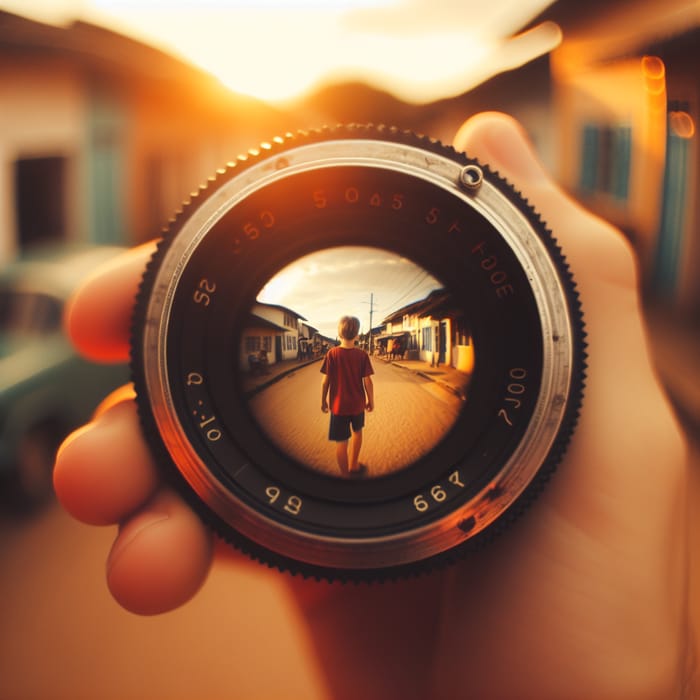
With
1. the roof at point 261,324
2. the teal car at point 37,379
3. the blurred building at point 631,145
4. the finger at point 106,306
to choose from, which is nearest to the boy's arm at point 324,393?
the roof at point 261,324

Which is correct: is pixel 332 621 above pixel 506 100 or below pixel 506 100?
below

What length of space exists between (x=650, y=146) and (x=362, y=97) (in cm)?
1506

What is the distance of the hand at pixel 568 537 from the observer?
1.15m

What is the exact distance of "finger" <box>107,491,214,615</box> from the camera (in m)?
1.15

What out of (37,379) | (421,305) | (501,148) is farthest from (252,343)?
(37,379)

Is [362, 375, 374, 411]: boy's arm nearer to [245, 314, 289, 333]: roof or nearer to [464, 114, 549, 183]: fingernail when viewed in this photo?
Result: [245, 314, 289, 333]: roof

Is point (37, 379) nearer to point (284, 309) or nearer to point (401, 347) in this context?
point (284, 309)

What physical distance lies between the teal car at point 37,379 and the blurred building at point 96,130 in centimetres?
225

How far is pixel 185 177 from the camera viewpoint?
10.3 m

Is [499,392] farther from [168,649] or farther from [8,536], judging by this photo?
[8,536]

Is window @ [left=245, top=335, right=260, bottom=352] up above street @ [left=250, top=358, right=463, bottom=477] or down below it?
above

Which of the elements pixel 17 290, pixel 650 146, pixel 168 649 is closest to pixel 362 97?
pixel 650 146

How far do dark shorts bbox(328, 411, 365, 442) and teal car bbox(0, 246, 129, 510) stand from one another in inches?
101

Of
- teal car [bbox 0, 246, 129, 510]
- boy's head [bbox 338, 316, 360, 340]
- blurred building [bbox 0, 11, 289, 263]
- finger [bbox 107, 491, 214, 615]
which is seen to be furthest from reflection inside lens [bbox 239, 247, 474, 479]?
blurred building [bbox 0, 11, 289, 263]
